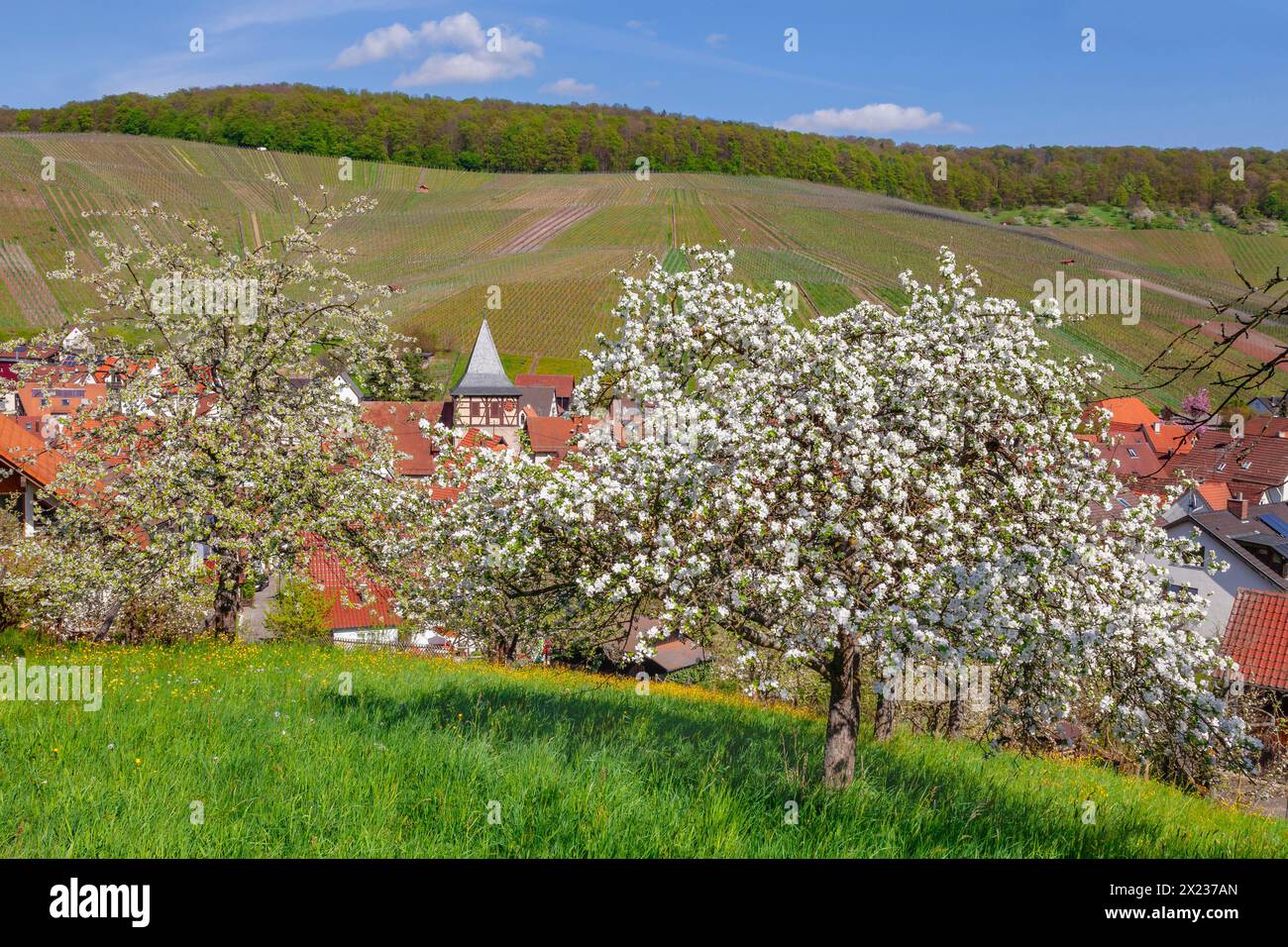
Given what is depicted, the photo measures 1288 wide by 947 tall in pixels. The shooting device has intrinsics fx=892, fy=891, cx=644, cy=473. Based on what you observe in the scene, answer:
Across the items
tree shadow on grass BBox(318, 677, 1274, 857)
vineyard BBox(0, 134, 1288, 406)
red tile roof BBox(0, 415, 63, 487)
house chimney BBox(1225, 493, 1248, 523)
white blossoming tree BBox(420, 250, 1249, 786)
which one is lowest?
house chimney BBox(1225, 493, 1248, 523)

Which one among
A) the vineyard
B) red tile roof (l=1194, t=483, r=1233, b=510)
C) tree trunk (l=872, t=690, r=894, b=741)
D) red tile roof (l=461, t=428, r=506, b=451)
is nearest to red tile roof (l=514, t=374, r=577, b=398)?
the vineyard

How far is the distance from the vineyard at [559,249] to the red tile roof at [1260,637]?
8042 cm

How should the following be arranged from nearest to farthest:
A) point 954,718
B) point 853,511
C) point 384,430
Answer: point 853,511 < point 954,718 < point 384,430

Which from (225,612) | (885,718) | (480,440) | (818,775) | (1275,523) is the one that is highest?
(480,440)

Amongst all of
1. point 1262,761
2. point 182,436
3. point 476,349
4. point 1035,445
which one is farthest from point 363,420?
point 476,349

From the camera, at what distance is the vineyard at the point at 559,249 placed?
132125 millimetres

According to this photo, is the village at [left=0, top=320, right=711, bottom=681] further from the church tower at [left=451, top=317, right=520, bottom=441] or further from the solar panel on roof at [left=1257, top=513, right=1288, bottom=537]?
the solar panel on roof at [left=1257, top=513, right=1288, bottom=537]

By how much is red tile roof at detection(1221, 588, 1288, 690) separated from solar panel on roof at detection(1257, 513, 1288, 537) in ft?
80.2

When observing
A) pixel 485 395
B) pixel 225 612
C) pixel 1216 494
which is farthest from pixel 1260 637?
pixel 485 395

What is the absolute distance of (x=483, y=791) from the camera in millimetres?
6344

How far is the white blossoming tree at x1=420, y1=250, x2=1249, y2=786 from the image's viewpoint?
7672 millimetres

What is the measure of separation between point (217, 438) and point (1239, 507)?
6436cm

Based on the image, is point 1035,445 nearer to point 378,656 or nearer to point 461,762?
point 461,762

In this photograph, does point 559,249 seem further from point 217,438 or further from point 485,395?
point 217,438
